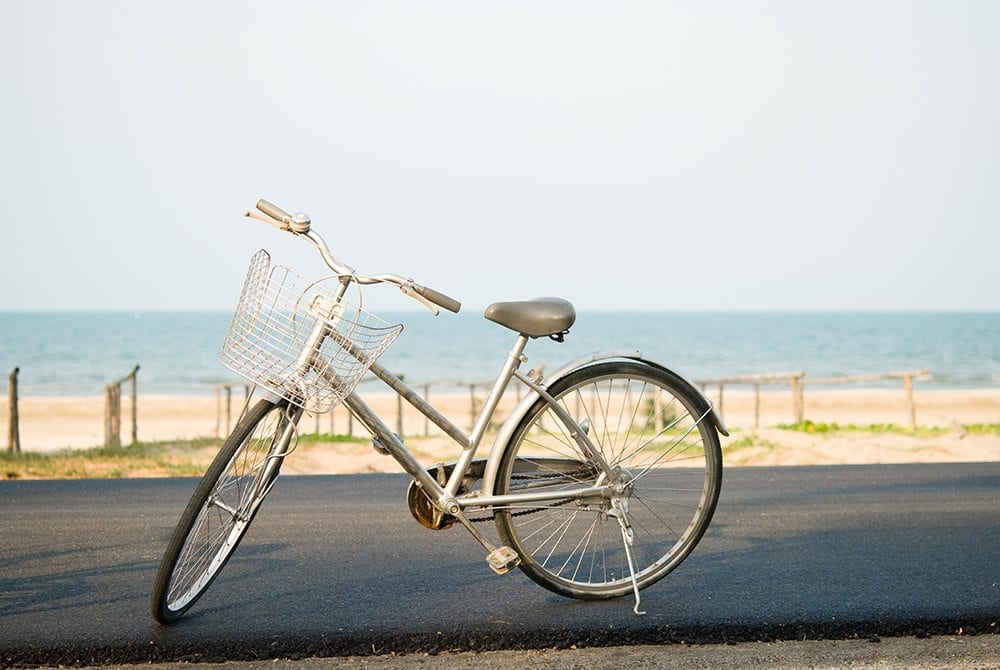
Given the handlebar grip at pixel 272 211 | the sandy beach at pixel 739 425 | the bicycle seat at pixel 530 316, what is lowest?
the sandy beach at pixel 739 425

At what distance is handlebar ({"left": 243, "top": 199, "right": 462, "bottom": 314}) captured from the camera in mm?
3607

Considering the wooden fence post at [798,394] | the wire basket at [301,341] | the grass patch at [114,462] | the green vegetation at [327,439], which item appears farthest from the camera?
the wooden fence post at [798,394]

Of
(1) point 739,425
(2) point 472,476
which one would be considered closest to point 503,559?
(2) point 472,476

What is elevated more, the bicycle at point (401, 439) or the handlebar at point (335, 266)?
the handlebar at point (335, 266)

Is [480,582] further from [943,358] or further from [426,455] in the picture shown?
[943,358]

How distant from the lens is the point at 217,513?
154 inches

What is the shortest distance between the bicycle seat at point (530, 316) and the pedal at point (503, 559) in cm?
88

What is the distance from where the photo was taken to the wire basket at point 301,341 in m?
3.48

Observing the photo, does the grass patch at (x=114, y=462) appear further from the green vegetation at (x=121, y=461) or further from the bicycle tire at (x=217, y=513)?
the bicycle tire at (x=217, y=513)

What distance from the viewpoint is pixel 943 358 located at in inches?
2480

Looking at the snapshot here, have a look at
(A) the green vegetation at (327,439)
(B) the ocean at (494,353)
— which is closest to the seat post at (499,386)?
(A) the green vegetation at (327,439)

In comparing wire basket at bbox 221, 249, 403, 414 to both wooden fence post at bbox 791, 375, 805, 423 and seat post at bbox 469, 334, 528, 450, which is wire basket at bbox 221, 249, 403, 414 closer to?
seat post at bbox 469, 334, 528, 450

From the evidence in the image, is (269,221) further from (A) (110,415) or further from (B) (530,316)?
(A) (110,415)

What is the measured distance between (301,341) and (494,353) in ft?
205
